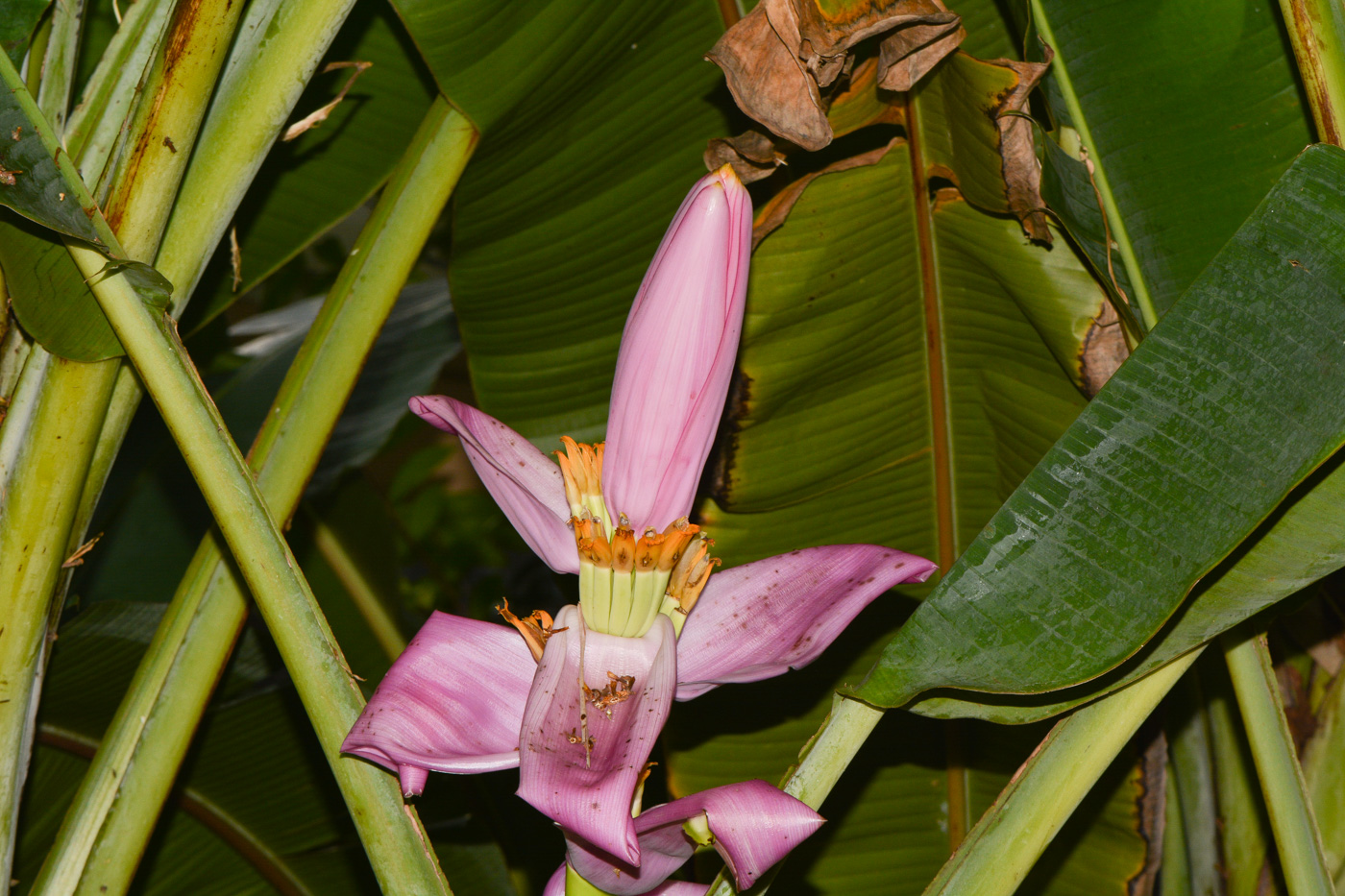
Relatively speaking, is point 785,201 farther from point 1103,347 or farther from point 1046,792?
point 1046,792

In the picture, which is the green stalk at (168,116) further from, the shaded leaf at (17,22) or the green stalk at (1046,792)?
the green stalk at (1046,792)

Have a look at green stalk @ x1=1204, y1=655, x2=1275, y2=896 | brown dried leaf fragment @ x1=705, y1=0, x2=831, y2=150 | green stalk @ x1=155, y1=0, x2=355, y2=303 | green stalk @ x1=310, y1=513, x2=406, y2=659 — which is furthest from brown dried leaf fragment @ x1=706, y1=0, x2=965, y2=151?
green stalk @ x1=310, y1=513, x2=406, y2=659

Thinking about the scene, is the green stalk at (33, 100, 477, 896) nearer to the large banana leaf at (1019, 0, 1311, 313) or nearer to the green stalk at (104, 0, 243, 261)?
the green stalk at (104, 0, 243, 261)

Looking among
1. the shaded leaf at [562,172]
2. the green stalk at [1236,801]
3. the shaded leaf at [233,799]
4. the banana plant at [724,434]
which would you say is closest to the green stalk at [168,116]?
the banana plant at [724,434]

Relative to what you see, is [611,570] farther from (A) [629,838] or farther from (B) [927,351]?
(B) [927,351]

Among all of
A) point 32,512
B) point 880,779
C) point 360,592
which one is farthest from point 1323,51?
point 360,592
